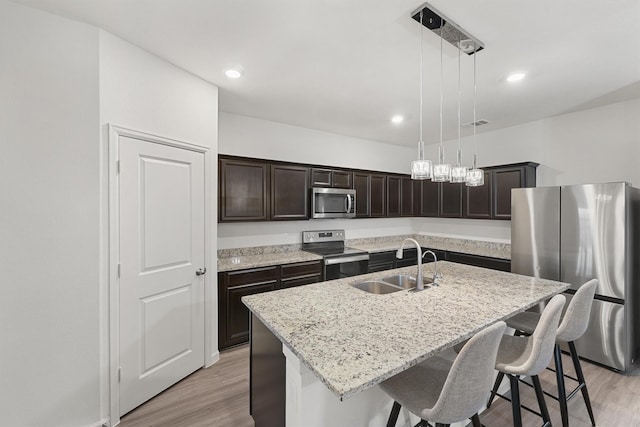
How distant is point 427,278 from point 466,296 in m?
0.51

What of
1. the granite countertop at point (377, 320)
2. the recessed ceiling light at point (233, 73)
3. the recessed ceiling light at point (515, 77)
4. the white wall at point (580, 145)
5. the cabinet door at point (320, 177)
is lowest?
the granite countertop at point (377, 320)

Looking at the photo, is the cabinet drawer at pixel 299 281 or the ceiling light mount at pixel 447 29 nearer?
the ceiling light mount at pixel 447 29

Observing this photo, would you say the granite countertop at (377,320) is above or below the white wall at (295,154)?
below

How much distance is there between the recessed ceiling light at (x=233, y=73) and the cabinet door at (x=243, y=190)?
0.92 m

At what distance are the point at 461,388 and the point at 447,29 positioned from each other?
2.07m

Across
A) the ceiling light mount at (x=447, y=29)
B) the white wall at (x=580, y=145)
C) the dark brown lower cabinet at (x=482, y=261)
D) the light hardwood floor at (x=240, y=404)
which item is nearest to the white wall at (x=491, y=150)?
the white wall at (x=580, y=145)

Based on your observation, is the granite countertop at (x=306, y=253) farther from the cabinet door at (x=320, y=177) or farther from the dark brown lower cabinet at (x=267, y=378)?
the dark brown lower cabinet at (x=267, y=378)

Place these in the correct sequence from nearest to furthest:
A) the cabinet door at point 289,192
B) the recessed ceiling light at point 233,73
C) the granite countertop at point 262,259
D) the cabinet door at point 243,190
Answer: the recessed ceiling light at point 233,73, the granite countertop at point 262,259, the cabinet door at point 243,190, the cabinet door at point 289,192

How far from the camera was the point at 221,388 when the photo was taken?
234cm

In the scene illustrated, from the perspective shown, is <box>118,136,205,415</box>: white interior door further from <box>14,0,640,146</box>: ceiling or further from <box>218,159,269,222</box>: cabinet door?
<box>14,0,640,146</box>: ceiling

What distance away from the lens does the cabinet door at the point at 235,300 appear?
2867 mm

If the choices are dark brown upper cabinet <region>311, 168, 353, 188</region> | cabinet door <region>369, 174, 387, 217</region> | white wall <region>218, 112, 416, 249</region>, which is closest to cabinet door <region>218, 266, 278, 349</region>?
white wall <region>218, 112, 416, 249</region>

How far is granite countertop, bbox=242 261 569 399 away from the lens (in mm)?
1038

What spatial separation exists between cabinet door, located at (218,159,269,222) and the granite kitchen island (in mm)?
1555
